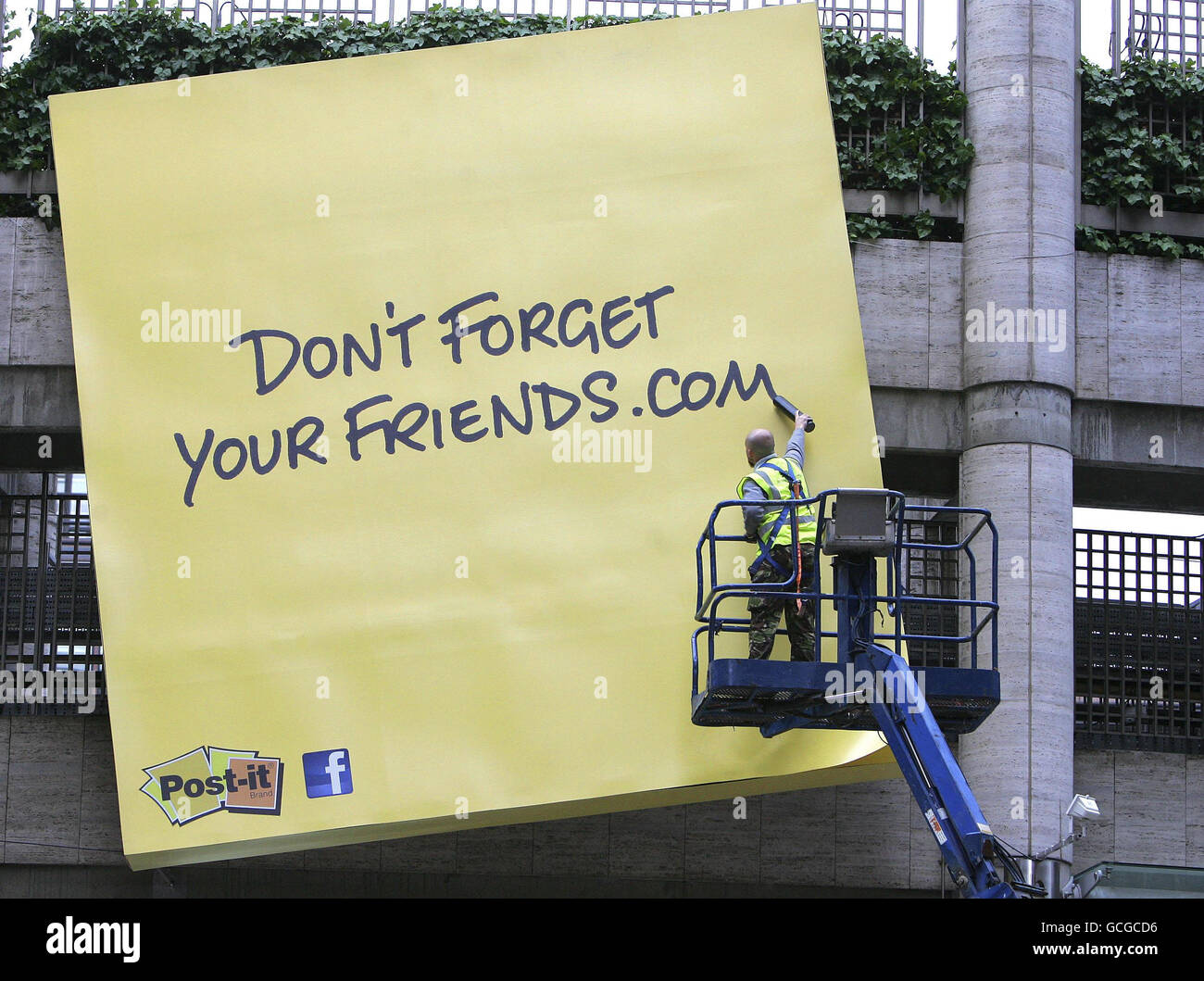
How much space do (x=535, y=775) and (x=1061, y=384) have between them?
6.30 meters

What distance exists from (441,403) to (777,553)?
3223mm

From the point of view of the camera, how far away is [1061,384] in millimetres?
13469

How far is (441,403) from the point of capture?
11.6 m

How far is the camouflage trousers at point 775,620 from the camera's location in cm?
1007

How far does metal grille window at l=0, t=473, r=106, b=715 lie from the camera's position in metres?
14.0

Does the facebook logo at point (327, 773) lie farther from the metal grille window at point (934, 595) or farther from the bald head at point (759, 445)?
the metal grille window at point (934, 595)

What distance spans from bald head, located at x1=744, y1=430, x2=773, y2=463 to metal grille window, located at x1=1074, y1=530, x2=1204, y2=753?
5350mm

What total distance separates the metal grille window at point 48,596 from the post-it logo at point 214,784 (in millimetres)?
3014

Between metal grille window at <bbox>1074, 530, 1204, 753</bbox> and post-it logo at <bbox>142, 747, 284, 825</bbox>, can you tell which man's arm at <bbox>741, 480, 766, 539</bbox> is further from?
metal grille window at <bbox>1074, 530, 1204, 753</bbox>

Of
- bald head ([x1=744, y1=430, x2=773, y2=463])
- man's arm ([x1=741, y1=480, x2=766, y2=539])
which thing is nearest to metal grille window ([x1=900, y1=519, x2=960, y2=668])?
bald head ([x1=744, y1=430, x2=773, y2=463])

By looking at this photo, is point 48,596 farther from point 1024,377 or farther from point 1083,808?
point 1083,808

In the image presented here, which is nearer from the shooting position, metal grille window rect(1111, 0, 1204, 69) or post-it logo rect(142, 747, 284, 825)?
post-it logo rect(142, 747, 284, 825)

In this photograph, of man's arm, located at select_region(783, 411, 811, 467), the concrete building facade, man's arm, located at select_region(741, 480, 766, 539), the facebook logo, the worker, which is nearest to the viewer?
man's arm, located at select_region(741, 480, 766, 539)

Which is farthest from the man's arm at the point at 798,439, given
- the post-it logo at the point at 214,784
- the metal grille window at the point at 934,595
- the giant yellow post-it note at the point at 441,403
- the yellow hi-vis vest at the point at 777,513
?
the post-it logo at the point at 214,784
